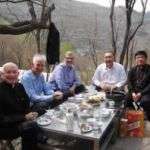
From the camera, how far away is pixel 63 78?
5.47 meters

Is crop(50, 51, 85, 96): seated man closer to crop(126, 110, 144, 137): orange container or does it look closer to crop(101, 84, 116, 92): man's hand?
crop(101, 84, 116, 92): man's hand

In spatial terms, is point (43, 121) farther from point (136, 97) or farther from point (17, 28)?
point (136, 97)

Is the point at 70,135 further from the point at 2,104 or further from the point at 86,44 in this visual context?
the point at 86,44

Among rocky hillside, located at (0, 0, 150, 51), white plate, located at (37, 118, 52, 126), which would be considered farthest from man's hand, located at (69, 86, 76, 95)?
rocky hillside, located at (0, 0, 150, 51)

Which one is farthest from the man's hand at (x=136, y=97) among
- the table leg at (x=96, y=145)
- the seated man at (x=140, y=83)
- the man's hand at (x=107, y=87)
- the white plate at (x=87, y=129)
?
the table leg at (x=96, y=145)

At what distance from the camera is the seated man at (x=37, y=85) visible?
4.32 metres

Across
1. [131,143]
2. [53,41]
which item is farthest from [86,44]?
[131,143]

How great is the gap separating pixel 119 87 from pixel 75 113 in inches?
75.9

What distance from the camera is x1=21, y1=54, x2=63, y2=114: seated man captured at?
432cm

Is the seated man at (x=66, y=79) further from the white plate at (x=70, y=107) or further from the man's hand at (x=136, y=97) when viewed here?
the white plate at (x=70, y=107)

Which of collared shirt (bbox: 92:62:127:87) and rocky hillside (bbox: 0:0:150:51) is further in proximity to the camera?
rocky hillside (bbox: 0:0:150:51)

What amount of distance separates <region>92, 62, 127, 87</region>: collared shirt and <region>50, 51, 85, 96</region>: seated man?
38cm

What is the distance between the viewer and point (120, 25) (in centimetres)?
955

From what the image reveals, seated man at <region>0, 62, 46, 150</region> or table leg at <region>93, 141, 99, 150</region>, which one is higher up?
seated man at <region>0, 62, 46, 150</region>
